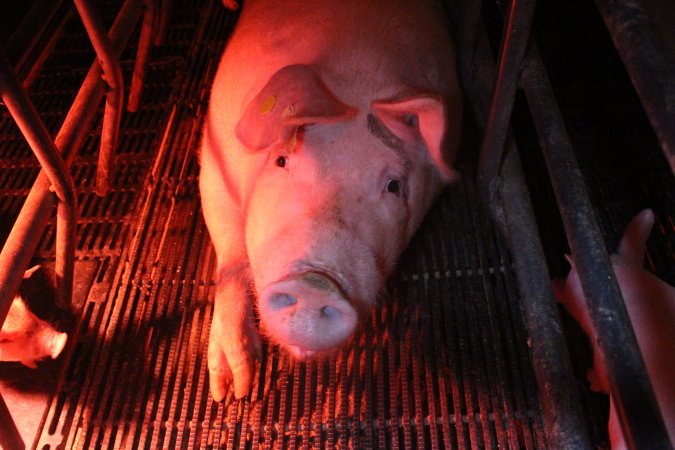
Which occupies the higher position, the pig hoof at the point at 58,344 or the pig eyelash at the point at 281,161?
the pig eyelash at the point at 281,161

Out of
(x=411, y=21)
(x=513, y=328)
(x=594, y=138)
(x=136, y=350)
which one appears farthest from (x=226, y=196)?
(x=594, y=138)

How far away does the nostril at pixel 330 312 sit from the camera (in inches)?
70.5

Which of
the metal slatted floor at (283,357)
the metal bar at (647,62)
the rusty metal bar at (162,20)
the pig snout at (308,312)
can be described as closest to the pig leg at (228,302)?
the metal slatted floor at (283,357)

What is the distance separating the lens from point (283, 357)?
2467 mm

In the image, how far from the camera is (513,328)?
7.89 ft

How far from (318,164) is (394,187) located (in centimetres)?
32

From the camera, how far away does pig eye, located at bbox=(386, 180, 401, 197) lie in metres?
2.10

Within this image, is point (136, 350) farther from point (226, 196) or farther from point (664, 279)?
point (664, 279)

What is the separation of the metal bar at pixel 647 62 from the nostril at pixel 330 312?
1.07 m

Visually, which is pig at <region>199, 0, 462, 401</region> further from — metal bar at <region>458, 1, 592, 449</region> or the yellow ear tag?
metal bar at <region>458, 1, 592, 449</region>

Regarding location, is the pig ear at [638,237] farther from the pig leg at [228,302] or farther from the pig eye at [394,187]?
the pig leg at [228,302]

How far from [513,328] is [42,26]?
2.19 m

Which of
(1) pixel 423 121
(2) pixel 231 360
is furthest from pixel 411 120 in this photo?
(2) pixel 231 360

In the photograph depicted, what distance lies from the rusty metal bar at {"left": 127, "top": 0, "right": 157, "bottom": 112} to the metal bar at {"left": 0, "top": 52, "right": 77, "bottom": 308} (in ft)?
4.09
